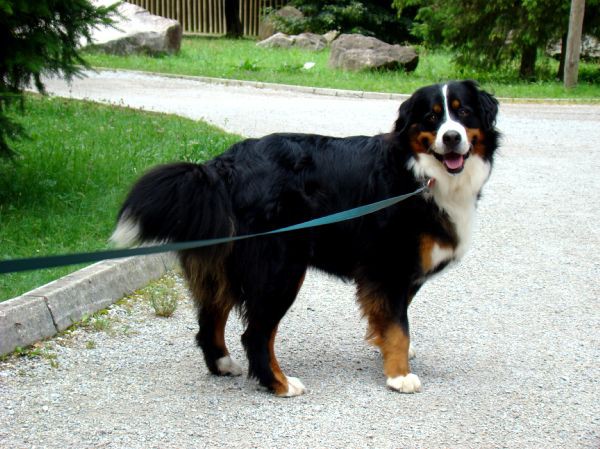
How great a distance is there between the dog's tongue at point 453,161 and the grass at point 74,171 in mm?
2031

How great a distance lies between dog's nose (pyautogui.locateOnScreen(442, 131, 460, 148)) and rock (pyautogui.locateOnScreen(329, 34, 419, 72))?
1819 centimetres

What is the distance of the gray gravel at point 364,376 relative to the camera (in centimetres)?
414

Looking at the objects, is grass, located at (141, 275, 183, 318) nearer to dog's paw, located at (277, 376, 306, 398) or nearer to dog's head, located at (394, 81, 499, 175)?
dog's paw, located at (277, 376, 306, 398)

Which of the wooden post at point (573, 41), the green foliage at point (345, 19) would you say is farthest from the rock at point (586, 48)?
the green foliage at point (345, 19)

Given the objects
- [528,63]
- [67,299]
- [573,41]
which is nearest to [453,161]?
[67,299]

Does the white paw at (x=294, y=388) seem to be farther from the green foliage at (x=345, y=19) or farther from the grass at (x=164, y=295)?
the green foliage at (x=345, y=19)

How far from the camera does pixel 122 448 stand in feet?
12.9

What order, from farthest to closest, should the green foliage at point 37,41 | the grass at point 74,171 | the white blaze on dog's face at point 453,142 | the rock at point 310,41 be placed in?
1. the rock at point 310,41
2. the green foliage at point 37,41
3. the grass at point 74,171
4. the white blaze on dog's face at point 453,142

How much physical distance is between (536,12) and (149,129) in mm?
11844

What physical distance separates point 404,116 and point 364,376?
1.46 meters

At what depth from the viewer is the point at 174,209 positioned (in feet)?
14.2

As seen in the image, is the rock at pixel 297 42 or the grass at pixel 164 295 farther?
the rock at pixel 297 42

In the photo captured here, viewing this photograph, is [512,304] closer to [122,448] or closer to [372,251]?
[372,251]

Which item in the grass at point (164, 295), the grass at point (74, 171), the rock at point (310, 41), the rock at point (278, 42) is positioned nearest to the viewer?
the grass at point (164, 295)
